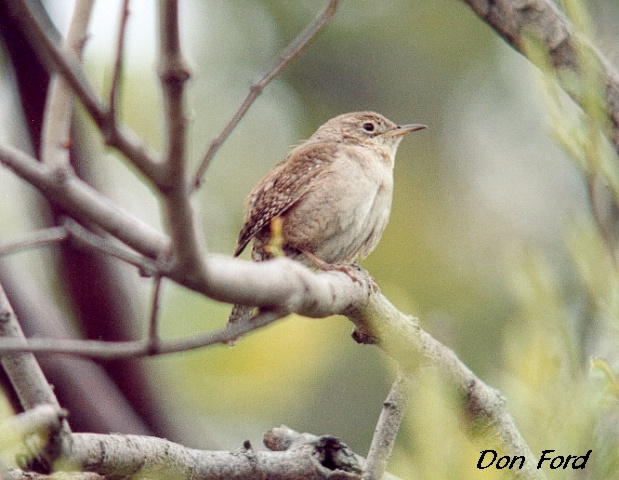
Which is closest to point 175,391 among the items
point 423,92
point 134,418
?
point 134,418

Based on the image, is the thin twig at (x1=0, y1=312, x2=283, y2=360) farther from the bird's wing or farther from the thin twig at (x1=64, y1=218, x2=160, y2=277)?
the bird's wing

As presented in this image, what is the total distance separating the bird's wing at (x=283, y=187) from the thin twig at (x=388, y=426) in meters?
1.46

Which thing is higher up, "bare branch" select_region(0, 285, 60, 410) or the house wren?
the house wren

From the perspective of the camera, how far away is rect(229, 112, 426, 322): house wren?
404cm

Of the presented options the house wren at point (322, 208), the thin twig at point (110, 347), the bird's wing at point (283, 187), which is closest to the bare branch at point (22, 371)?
the thin twig at point (110, 347)

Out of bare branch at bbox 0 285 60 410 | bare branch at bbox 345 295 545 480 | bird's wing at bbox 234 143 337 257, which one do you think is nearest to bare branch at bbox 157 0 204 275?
bare branch at bbox 0 285 60 410

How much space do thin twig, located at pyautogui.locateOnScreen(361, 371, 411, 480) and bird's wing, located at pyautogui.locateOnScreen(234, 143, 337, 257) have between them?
146 cm

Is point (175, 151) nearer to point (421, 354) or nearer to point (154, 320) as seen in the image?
point (154, 320)

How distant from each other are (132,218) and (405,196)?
14.6 ft

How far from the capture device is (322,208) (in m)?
4.06

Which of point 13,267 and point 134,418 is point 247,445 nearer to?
point 134,418

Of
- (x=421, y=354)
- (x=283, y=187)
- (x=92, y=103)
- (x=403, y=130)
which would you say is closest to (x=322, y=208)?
(x=283, y=187)

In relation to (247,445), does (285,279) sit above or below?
above

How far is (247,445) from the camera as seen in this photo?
Answer: 2492 millimetres
